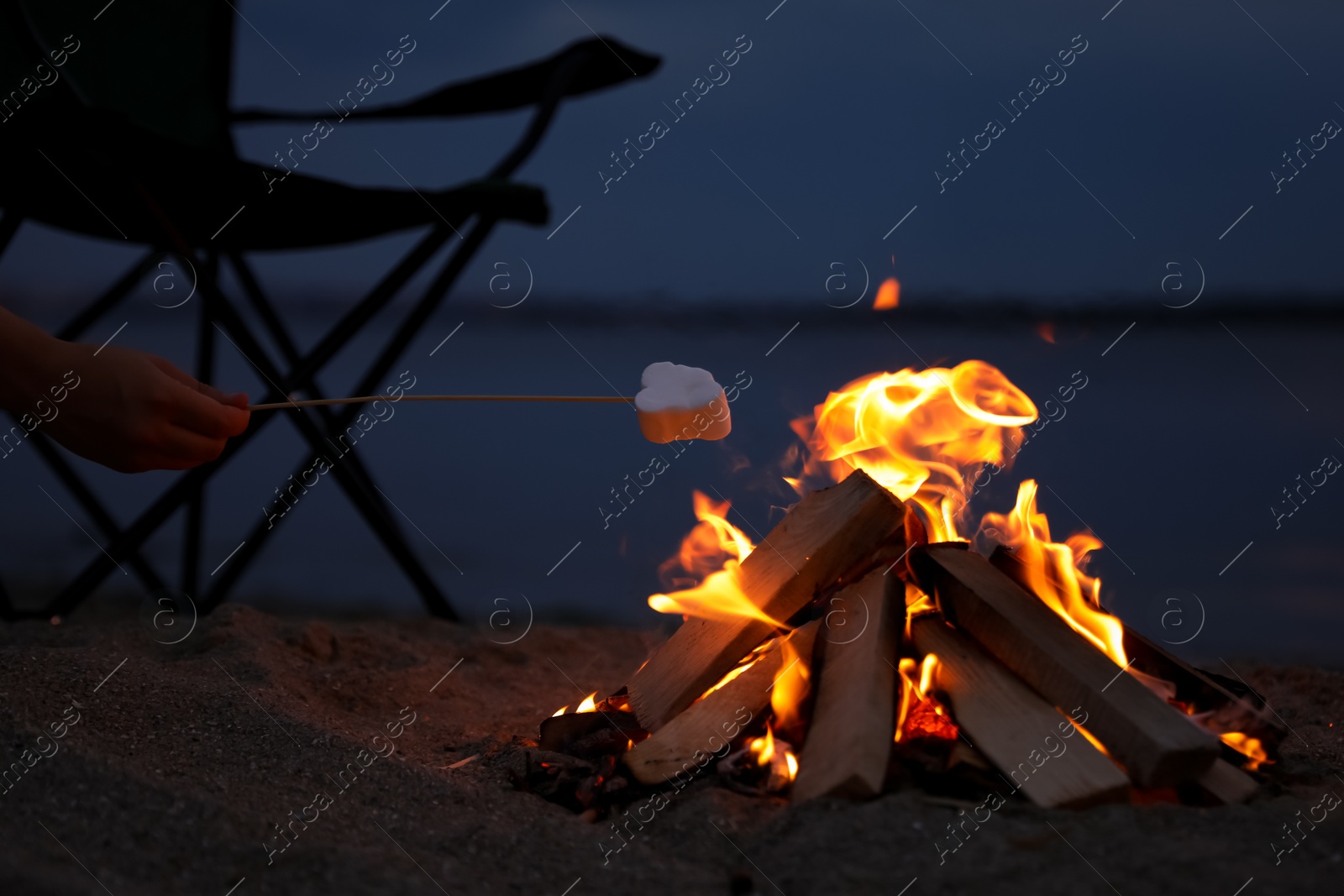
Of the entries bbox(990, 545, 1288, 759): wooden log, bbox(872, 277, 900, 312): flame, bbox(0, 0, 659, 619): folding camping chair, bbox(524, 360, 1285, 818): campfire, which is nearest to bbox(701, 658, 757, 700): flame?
bbox(524, 360, 1285, 818): campfire

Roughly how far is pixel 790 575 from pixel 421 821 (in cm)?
63

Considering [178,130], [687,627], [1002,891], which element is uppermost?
[178,130]

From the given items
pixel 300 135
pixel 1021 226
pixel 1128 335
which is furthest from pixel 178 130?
pixel 1128 335

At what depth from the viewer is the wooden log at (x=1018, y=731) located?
1118mm

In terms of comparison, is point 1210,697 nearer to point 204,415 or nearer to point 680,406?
point 680,406

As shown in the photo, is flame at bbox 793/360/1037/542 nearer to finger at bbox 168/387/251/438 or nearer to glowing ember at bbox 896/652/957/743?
glowing ember at bbox 896/652/957/743

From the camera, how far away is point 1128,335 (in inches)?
267

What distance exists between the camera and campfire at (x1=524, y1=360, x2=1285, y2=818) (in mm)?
1191

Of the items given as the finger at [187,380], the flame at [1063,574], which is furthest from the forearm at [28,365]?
the flame at [1063,574]

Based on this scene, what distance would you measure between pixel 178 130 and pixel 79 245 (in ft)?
11.9

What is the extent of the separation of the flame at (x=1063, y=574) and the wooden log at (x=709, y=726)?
1.20ft

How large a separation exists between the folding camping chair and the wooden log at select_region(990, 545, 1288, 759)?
1462 millimetres

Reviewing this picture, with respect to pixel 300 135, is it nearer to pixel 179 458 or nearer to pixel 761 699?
pixel 179 458

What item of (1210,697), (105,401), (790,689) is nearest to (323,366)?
(105,401)
